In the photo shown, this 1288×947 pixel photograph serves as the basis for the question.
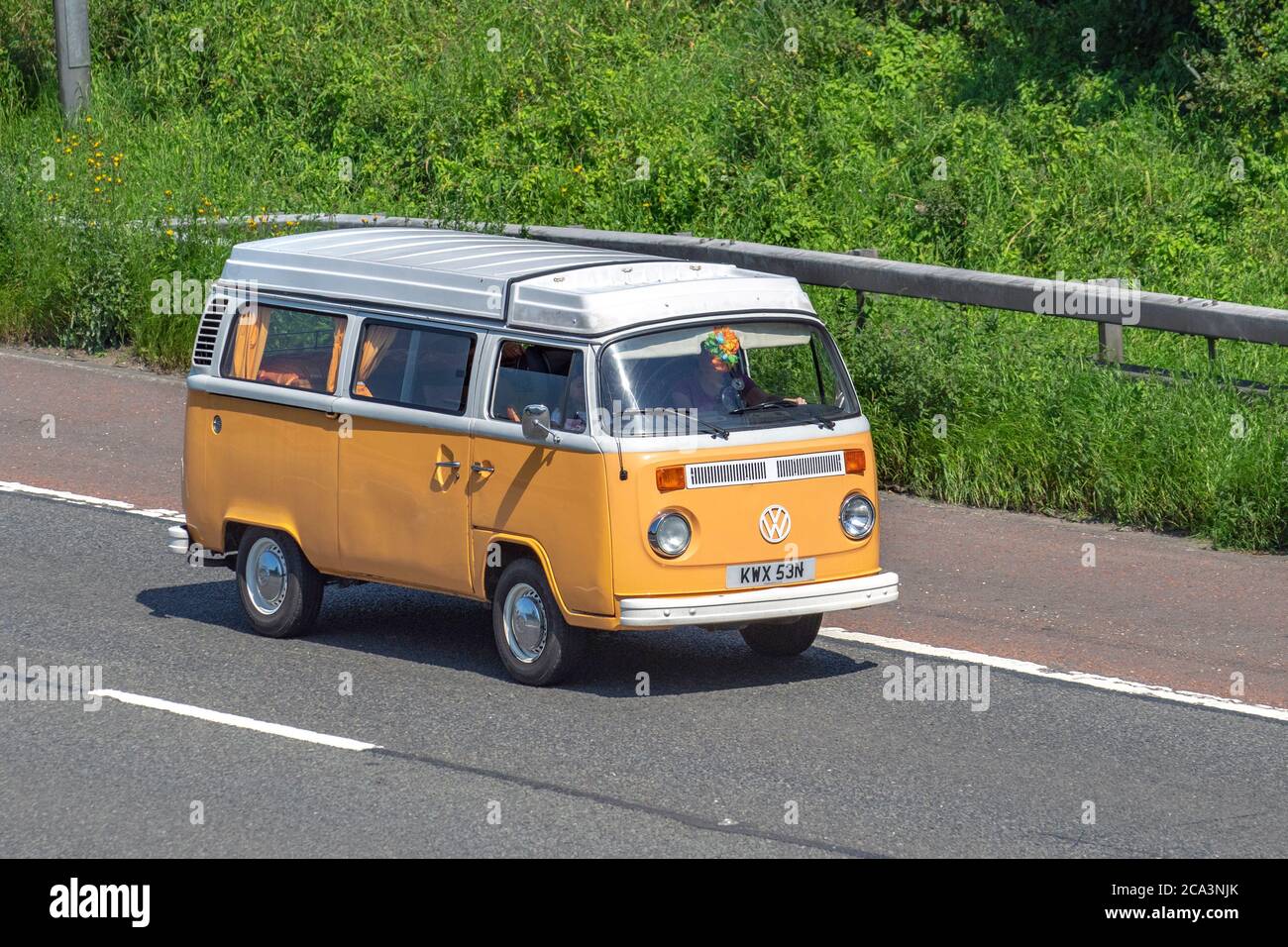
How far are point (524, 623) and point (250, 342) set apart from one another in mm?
2313

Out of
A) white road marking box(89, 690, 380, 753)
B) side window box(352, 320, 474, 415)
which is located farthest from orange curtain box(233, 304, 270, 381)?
white road marking box(89, 690, 380, 753)

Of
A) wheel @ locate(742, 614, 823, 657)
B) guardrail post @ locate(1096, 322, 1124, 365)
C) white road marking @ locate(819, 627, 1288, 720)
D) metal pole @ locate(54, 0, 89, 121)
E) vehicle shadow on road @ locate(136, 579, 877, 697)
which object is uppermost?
metal pole @ locate(54, 0, 89, 121)

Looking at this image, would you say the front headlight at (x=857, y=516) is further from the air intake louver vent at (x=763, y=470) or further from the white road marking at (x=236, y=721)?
the white road marking at (x=236, y=721)

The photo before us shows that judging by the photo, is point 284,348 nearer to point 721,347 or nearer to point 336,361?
point 336,361

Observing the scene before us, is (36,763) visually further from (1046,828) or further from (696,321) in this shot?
(1046,828)

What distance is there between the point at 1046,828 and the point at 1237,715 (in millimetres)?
1977

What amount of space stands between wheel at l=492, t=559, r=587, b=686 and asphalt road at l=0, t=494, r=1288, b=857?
12 cm

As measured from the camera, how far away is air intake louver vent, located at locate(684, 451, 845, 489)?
911 centimetres

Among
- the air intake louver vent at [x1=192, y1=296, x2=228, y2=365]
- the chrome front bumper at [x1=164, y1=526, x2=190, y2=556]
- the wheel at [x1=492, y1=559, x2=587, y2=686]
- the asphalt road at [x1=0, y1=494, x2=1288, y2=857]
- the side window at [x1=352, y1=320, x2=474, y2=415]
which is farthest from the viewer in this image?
the chrome front bumper at [x1=164, y1=526, x2=190, y2=556]

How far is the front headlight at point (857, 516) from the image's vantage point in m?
9.56

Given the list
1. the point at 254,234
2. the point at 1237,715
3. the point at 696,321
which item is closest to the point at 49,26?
the point at 254,234

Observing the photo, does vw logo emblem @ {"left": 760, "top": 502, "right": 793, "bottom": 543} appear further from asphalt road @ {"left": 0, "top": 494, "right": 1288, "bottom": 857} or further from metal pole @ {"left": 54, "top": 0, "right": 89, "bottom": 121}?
metal pole @ {"left": 54, "top": 0, "right": 89, "bottom": 121}

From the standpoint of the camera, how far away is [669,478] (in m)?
9.04
